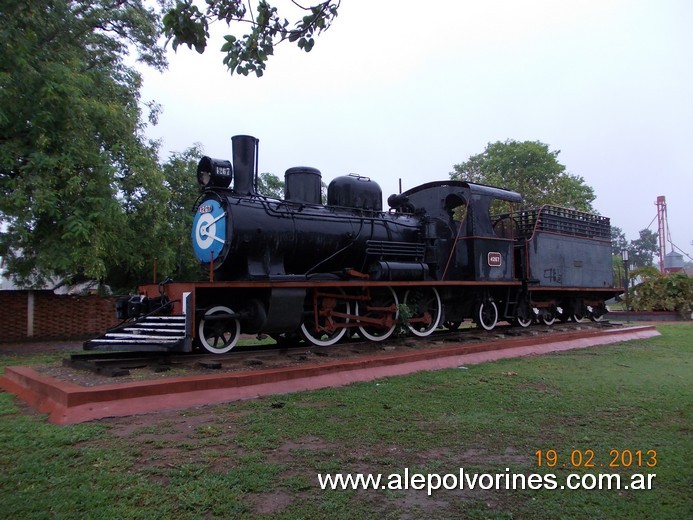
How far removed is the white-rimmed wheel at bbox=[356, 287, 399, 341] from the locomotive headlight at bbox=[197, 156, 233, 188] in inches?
123

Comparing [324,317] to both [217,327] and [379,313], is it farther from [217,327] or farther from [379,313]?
[217,327]

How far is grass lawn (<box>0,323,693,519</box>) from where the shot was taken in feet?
10.4

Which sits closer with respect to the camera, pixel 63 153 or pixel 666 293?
pixel 63 153

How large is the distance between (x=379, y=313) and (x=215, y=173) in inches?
155

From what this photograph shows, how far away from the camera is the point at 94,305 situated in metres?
16.3

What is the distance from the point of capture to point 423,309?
1035cm

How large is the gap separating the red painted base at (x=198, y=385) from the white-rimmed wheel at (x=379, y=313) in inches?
49.0

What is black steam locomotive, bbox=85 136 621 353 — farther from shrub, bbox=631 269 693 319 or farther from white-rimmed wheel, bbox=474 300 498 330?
shrub, bbox=631 269 693 319

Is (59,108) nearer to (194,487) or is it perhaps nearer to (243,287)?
(243,287)

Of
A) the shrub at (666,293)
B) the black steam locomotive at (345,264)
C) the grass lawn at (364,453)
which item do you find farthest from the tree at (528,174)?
the grass lawn at (364,453)

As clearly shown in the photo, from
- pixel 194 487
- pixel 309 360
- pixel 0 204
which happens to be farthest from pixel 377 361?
pixel 0 204

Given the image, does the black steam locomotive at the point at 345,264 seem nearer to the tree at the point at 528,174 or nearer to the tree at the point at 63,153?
the tree at the point at 63,153

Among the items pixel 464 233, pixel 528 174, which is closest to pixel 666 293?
pixel 528 174

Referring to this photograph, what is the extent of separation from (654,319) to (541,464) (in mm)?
22958
